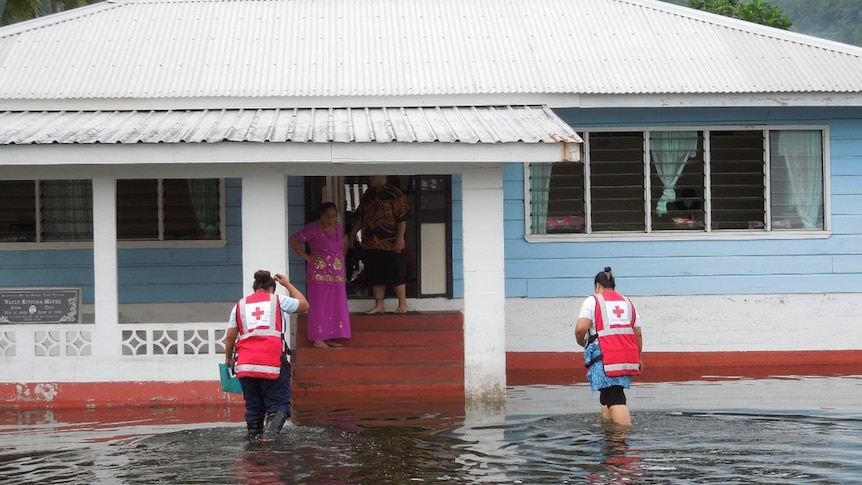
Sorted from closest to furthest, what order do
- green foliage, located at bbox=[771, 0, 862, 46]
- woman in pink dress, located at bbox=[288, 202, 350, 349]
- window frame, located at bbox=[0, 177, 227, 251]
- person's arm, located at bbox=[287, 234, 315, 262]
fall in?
person's arm, located at bbox=[287, 234, 315, 262]
woman in pink dress, located at bbox=[288, 202, 350, 349]
window frame, located at bbox=[0, 177, 227, 251]
green foliage, located at bbox=[771, 0, 862, 46]

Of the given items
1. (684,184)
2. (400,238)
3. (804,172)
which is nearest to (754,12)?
(804,172)

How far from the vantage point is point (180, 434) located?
1010 centimetres

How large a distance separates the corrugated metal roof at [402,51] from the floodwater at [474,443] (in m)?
3.76

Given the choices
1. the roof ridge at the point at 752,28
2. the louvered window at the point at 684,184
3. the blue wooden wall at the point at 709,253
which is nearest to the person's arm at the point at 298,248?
the blue wooden wall at the point at 709,253

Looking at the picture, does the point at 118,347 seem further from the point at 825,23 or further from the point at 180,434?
the point at 825,23

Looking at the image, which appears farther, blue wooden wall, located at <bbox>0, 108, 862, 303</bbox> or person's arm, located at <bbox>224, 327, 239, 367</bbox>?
blue wooden wall, located at <bbox>0, 108, 862, 303</bbox>

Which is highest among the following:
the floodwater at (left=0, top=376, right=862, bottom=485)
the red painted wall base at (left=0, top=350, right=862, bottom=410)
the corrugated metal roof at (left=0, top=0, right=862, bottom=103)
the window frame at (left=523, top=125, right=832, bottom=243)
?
the corrugated metal roof at (left=0, top=0, right=862, bottom=103)

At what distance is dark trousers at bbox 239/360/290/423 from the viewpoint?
9773mm

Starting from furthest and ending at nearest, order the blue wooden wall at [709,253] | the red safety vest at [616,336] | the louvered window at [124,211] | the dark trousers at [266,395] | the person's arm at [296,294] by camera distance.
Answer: the louvered window at [124,211] < the blue wooden wall at [709,253] < the person's arm at [296,294] < the dark trousers at [266,395] < the red safety vest at [616,336]

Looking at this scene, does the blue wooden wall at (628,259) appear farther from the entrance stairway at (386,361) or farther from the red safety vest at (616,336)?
the red safety vest at (616,336)

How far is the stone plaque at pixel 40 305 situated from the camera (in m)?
12.4

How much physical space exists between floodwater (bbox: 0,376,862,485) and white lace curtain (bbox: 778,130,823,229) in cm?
281

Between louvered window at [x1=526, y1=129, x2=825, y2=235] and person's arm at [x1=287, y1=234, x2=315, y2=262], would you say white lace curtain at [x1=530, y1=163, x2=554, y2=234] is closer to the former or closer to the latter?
louvered window at [x1=526, y1=129, x2=825, y2=235]

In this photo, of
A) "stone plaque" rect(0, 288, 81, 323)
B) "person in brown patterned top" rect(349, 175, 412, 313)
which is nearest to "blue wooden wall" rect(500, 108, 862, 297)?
"person in brown patterned top" rect(349, 175, 412, 313)
